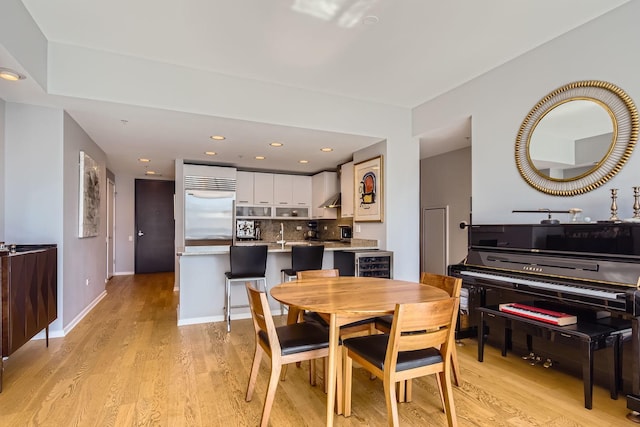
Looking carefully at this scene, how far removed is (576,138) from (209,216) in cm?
545

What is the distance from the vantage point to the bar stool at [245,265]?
391 cm

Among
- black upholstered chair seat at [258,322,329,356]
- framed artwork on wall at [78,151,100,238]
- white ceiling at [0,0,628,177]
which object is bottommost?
black upholstered chair seat at [258,322,329,356]

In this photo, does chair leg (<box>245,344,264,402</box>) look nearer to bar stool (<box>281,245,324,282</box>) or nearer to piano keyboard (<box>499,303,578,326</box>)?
bar stool (<box>281,245,324,282</box>)

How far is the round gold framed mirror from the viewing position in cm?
255

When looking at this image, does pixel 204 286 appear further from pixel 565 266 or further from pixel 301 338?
pixel 565 266

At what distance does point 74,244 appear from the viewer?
3941mm

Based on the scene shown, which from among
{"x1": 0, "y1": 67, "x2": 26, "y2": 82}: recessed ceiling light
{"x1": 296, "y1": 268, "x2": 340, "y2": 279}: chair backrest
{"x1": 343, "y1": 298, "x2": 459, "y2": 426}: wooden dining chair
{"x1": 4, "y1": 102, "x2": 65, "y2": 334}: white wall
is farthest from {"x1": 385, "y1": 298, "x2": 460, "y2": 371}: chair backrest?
{"x1": 4, "y1": 102, "x2": 65, "y2": 334}: white wall

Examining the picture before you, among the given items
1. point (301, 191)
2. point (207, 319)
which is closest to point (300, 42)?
point (207, 319)

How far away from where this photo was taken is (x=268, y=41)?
3.03 metres

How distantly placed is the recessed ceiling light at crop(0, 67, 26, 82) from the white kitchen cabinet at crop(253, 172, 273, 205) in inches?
171

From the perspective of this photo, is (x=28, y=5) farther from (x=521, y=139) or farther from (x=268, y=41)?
(x=521, y=139)

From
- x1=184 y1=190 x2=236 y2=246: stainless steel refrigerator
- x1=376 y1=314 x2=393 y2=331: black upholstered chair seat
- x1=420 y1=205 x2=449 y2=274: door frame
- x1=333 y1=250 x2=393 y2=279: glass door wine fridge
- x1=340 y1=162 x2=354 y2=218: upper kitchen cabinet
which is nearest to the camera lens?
x1=376 y1=314 x2=393 y2=331: black upholstered chair seat

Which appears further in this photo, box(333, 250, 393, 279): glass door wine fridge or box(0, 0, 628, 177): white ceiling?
box(333, 250, 393, 279): glass door wine fridge

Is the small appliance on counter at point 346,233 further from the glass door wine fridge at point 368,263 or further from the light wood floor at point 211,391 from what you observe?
the light wood floor at point 211,391
